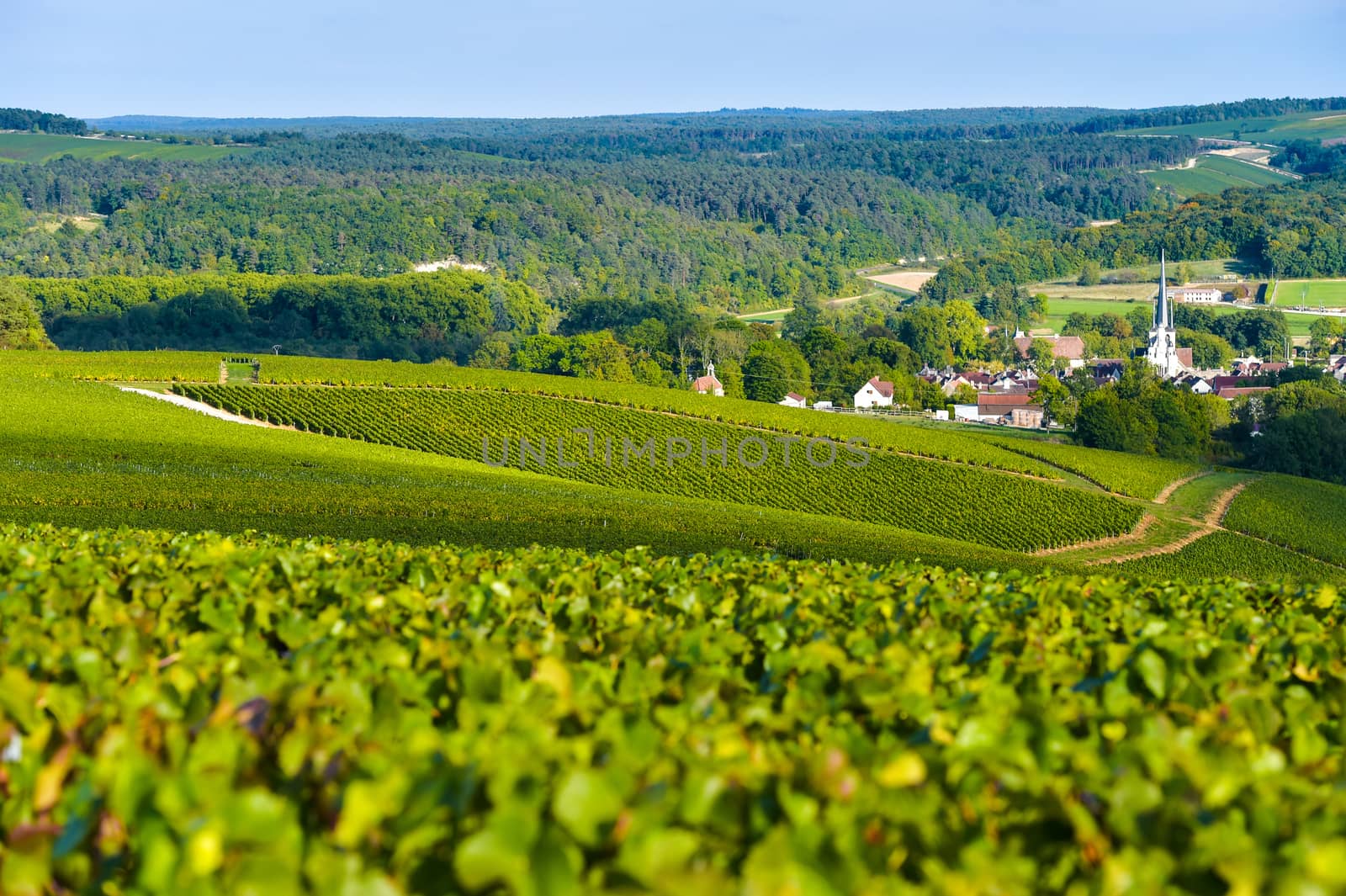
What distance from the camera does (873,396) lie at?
12450cm

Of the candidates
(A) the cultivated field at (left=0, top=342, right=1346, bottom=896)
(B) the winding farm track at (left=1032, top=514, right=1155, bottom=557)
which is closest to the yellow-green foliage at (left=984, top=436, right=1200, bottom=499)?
(B) the winding farm track at (left=1032, top=514, right=1155, bottom=557)

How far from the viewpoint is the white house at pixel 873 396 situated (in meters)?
124

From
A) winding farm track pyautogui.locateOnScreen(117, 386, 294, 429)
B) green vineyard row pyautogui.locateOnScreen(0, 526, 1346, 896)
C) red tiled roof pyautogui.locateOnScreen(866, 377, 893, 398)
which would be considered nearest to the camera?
green vineyard row pyautogui.locateOnScreen(0, 526, 1346, 896)

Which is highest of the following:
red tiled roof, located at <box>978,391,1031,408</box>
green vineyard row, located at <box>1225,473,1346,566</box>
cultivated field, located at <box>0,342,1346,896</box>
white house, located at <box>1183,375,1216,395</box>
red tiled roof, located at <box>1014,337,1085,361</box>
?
cultivated field, located at <box>0,342,1346,896</box>

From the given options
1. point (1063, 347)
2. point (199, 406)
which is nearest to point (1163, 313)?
point (1063, 347)

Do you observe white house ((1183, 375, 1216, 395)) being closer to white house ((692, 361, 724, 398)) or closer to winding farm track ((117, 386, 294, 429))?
white house ((692, 361, 724, 398))

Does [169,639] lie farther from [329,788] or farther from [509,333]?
[509,333]

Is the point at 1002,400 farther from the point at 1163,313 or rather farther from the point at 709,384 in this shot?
the point at 1163,313

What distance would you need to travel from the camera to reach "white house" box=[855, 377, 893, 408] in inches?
4889

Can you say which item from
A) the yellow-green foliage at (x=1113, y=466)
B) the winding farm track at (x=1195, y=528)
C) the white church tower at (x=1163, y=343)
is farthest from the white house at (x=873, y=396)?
the winding farm track at (x=1195, y=528)

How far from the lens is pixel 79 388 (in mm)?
56250

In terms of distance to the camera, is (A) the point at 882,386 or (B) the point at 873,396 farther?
(A) the point at 882,386

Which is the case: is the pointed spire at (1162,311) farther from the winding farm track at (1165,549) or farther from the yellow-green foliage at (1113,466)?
the winding farm track at (1165,549)

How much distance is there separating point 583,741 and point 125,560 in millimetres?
5964
